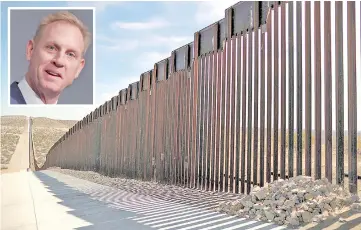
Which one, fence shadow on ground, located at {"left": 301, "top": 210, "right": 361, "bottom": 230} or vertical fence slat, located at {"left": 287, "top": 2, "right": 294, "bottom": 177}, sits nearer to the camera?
fence shadow on ground, located at {"left": 301, "top": 210, "right": 361, "bottom": 230}

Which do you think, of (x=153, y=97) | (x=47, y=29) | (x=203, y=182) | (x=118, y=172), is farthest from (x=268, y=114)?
(x=118, y=172)

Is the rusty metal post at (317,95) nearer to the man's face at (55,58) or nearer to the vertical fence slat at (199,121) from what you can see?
the vertical fence slat at (199,121)

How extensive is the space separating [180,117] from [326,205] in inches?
261

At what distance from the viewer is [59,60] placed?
9281 mm

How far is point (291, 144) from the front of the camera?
6645 millimetres

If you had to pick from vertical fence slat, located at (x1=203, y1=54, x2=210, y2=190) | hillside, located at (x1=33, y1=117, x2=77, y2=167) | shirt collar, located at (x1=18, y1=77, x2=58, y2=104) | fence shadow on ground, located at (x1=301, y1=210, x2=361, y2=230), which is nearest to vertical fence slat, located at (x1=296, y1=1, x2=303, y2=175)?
fence shadow on ground, located at (x1=301, y1=210, x2=361, y2=230)

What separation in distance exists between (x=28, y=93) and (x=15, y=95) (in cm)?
35

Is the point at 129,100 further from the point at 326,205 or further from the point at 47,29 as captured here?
the point at 326,205

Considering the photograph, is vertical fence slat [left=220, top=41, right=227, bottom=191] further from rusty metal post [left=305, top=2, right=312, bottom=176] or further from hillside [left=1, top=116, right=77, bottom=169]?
hillside [left=1, top=116, right=77, bottom=169]

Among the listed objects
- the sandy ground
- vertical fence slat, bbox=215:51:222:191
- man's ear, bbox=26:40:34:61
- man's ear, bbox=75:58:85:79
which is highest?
man's ear, bbox=26:40:34:61

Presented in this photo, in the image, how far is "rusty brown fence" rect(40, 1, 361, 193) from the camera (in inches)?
232

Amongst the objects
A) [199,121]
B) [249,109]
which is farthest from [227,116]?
[199,121]

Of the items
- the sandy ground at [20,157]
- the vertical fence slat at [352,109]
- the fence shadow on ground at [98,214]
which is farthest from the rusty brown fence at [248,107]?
the sandy ground at [20,157]

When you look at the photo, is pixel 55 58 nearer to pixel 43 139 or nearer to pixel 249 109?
pixel 249 109
